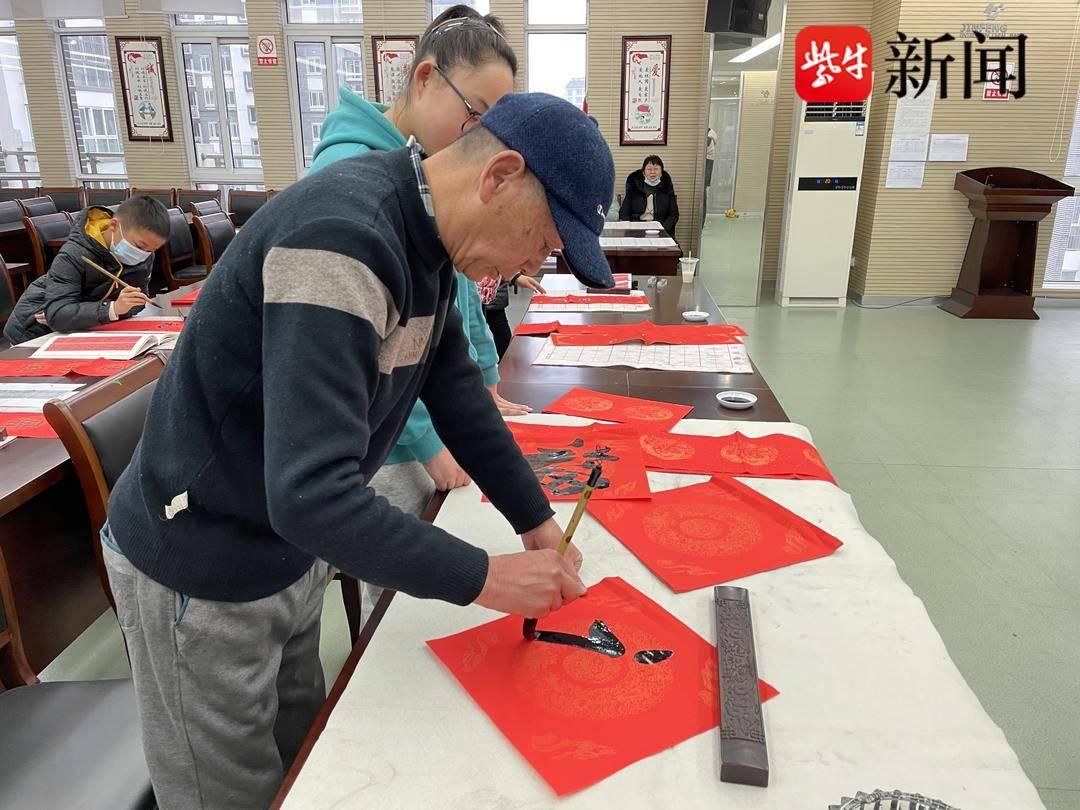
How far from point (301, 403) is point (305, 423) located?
0.02m

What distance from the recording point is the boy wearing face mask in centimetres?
258

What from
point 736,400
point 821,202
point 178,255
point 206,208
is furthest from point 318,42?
point 736,400

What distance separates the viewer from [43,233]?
512cm

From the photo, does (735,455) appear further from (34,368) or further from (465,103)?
(34,368)

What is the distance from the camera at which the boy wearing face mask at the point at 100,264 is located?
258 cm

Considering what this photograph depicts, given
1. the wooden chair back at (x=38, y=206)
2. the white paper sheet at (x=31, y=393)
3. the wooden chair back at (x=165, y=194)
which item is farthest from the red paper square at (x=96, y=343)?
the wooden chair back at (x=165, y=194)

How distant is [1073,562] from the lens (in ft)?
8.00

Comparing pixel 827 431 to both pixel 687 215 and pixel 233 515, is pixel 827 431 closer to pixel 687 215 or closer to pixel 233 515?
pixel 233 515

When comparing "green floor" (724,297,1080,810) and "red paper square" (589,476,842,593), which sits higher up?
"red paper square" (589,476,842,593)

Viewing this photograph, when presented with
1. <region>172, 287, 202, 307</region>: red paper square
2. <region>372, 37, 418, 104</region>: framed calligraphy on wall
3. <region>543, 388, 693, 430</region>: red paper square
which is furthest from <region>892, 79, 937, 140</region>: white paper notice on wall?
<region>172, 287, 202, 307</region>: red paper square

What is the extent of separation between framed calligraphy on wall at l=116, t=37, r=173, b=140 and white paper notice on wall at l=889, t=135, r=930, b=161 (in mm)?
6811

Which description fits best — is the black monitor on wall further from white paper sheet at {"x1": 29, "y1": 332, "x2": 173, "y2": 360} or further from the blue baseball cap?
the blue baseball cap

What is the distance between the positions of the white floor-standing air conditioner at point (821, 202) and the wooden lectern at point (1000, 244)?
0.91 m

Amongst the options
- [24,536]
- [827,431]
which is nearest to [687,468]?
[24,536]
